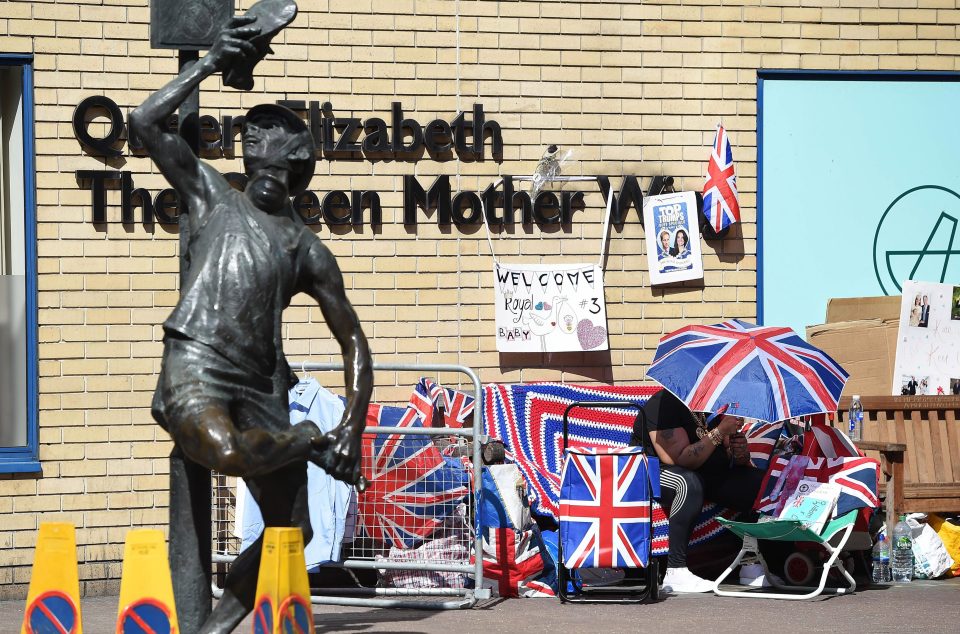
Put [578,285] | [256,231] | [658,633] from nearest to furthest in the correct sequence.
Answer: [256,231] → [658,633] → [578,285]

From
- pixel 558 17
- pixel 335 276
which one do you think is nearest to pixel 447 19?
pixel 558 17

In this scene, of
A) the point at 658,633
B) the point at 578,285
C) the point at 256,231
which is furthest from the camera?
the point at 578,285

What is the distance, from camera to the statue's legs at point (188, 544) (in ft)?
18.3

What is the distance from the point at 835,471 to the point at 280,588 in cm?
521

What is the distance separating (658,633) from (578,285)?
10.0ft

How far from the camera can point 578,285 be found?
10.0 meters

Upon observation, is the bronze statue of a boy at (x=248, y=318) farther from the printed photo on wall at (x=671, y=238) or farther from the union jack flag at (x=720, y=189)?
the union jack flag at (x=720, y=189)

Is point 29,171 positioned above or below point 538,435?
above

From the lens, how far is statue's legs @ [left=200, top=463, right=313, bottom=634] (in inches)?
219

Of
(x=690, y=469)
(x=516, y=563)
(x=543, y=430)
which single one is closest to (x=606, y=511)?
(x=516, y=563)

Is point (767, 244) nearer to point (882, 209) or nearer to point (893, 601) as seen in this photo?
point (882, 209)

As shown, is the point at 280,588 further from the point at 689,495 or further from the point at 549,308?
the point at 549,308

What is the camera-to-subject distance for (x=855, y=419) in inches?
398

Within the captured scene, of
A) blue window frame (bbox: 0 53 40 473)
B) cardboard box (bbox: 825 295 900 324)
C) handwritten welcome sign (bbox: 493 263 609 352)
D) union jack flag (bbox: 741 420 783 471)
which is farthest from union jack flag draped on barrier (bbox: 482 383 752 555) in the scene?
blue window frame (bbox: 0 53 40 473)
